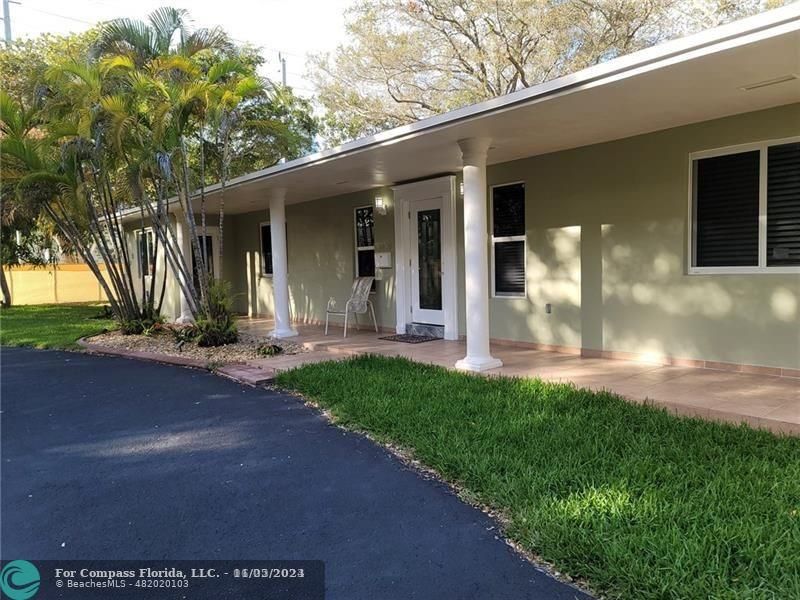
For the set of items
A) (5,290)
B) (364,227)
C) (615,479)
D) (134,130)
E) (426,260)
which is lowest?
(615,479)

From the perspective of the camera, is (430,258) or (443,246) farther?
(430,258)

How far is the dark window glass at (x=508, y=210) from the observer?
668 centimetres

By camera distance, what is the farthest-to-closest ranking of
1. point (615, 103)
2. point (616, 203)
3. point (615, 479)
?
point (616, 203)
point (615, 103)
point (615, 479)

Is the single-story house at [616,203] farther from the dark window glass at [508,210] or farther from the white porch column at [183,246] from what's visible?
the white porch column at [183,246]

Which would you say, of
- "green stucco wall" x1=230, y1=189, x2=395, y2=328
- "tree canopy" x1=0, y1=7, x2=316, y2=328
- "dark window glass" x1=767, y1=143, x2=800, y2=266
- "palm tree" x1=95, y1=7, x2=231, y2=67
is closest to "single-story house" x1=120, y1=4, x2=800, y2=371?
"dark window glass" x1=767, y1=143, x2=800, y2=266

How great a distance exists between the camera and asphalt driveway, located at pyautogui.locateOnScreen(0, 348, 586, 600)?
2.26 m

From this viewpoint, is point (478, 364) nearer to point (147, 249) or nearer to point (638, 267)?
point (638, 267)

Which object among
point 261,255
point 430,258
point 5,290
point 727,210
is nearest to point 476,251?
point 727,210

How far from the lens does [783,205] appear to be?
4.56 meters

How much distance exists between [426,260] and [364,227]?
1.61 metres

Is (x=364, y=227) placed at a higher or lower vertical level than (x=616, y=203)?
higher

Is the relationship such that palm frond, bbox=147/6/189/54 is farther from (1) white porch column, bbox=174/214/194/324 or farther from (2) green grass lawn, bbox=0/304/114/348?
(2) green grass lawn, bbox=0/304/114/348

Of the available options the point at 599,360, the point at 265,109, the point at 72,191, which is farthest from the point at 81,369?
the point at 265,109

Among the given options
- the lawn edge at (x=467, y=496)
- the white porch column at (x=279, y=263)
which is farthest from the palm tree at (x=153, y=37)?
the lawn edge at (x=467, y=496)
